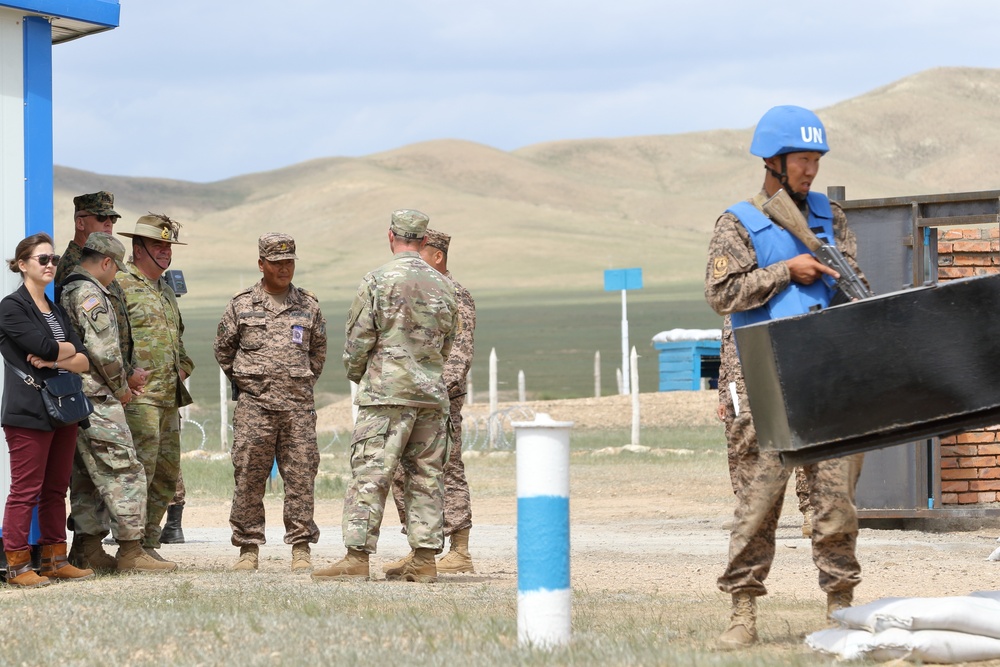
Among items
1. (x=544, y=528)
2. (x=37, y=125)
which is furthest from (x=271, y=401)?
(x=544, y=528)

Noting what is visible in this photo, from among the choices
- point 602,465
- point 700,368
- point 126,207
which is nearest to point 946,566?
point 602,465

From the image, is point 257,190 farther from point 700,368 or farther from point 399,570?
point 399,570

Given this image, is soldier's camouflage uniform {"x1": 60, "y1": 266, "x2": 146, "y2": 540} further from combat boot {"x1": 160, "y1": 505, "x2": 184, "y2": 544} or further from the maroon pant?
combat boot {"x1": 160, "y1": 505, "x2": 184, "y2": 544}

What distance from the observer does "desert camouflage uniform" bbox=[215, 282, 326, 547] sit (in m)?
9.88

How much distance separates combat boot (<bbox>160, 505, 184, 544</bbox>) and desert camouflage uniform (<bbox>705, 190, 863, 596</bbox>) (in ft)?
22.8

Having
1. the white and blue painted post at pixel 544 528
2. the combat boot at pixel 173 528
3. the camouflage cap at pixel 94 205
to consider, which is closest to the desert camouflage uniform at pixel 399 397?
the camouflage cap at pixel 94 205

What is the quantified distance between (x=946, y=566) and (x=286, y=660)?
5.51 meters

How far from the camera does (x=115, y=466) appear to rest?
9.13 metres

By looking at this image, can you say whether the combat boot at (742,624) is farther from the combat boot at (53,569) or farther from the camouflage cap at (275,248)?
the camouflage cap at (275,248)

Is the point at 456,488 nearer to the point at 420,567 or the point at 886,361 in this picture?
the point at 420,567

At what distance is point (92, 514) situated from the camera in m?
9.40

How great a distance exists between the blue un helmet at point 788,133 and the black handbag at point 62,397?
14.0 feet

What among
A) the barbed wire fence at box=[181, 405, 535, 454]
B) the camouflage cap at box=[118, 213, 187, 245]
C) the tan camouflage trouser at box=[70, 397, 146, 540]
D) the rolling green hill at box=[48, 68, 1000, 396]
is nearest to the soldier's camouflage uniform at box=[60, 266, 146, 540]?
the tan camouflage trouser at box=[70, 397, 146, 540]

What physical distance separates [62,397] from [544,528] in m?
3.66
